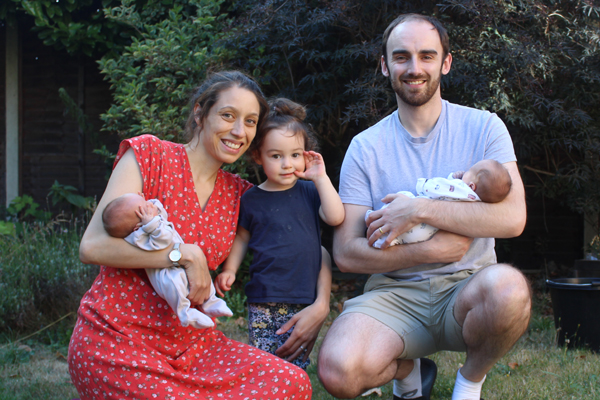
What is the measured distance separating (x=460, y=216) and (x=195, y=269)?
3.83ft

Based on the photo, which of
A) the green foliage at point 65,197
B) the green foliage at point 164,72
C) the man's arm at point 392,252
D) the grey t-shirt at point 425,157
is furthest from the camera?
the green foliage at point 65,197

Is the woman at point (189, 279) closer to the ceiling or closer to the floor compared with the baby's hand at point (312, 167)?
closer to the floor

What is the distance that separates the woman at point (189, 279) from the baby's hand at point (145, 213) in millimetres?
124

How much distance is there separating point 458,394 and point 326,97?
2903 millimetres

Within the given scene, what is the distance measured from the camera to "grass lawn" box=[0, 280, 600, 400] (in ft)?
8.90

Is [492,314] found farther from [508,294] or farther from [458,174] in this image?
[458,174]

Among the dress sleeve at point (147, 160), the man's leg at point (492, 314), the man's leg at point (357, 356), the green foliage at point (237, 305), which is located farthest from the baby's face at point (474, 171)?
the green foliage at point (237, 305)

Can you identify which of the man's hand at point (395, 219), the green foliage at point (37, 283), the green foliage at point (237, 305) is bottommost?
the green foliage at point (237, 305)

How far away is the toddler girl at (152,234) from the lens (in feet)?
6.32

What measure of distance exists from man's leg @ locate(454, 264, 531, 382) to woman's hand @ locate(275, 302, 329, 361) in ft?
2.11

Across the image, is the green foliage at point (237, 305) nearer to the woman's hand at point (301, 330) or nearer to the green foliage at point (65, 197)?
the woman's hand at point (301, 330)

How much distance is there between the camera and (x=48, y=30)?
583 centimetres

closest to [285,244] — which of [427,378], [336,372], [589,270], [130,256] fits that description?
[336,372]

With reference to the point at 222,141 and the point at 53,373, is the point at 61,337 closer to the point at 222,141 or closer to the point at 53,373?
the point at 53,373
